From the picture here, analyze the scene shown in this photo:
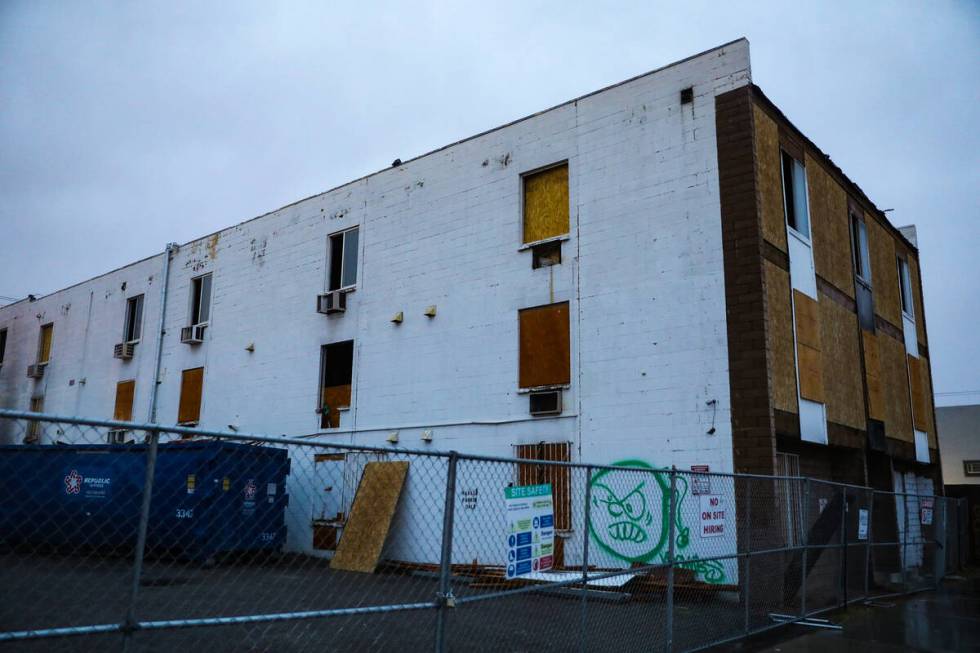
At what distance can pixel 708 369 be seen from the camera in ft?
40.1

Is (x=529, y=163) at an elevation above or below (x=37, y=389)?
above

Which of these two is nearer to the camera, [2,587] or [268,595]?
[2,587]

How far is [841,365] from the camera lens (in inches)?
596

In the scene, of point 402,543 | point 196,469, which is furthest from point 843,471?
point 196,469

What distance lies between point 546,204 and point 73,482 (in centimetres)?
1109

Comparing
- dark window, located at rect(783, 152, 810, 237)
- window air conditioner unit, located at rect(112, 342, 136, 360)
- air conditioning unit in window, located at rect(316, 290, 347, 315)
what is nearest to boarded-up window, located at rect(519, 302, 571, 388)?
dark window, located at rect(783, 152, 810, 237)

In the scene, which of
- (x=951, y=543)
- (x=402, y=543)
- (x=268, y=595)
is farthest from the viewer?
(x=951, y=543)

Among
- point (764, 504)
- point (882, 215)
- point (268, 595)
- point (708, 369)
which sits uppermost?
point (882, 215)

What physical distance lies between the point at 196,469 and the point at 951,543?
53.3ft

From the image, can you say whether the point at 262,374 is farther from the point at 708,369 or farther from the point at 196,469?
the point at 708,369

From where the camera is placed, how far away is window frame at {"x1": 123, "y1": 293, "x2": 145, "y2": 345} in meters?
23.1

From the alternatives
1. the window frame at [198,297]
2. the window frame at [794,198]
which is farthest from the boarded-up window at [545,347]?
the window frame at [198,297]

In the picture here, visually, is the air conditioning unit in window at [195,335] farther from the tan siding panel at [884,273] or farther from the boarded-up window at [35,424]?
the tan siding panel at [884,273]

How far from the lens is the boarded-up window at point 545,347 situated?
1397 centimetres
